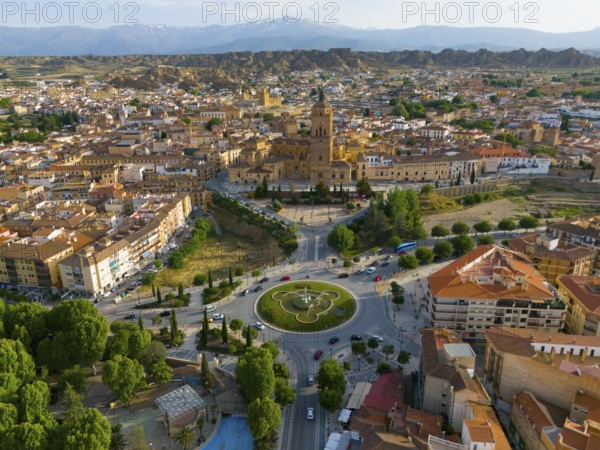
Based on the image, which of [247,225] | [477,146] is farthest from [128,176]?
[477,146]

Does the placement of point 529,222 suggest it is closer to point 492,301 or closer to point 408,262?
point 408,262

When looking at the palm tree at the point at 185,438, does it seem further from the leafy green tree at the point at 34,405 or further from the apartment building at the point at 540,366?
the apartment building at the point at 540,366

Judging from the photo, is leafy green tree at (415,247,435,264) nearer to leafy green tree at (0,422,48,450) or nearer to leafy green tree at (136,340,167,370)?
leafy green tree at (136,340,167,370)

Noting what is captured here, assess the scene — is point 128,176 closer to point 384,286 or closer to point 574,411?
point 384,286

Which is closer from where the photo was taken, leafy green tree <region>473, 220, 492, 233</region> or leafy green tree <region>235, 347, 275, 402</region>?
leafy green tree <region>235, 347, 275, 402</region>

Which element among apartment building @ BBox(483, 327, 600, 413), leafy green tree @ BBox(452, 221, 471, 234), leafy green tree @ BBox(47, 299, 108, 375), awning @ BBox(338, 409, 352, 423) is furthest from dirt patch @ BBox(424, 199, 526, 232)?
leafy green tree @ BBox(47, 299, 108, 375)

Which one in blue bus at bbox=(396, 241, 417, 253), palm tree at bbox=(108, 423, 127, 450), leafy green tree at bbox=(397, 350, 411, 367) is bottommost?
palm tree at bbox=(108, 423, 127, 450)

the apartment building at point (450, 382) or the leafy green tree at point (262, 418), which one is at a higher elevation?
the apartment building at point (450, 382)

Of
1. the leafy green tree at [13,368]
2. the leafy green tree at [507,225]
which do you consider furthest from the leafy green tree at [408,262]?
the leafy green tree at [13,368]
